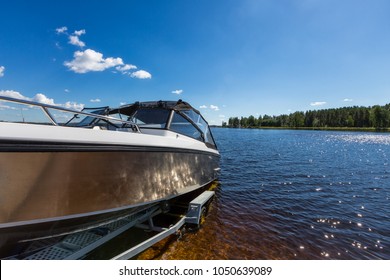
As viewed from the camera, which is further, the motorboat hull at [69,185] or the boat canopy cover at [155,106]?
the boat canopy cover at [155,106]

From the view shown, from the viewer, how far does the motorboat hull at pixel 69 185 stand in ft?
7.84

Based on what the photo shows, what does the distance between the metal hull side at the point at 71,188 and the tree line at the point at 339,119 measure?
350ft

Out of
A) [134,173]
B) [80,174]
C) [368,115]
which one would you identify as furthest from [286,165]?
[368,115]

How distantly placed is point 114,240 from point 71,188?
2.25 meters

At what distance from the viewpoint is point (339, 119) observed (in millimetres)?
A: 99750

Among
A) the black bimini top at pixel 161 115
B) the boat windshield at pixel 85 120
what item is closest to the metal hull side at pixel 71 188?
the black bimini top at pixel 161 115

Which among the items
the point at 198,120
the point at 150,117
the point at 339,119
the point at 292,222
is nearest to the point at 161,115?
the point at 150,117

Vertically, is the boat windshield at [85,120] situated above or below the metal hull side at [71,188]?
above

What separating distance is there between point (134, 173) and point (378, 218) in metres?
7.07

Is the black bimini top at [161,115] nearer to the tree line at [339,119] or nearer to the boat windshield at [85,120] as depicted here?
the boat windshield at [85,120]

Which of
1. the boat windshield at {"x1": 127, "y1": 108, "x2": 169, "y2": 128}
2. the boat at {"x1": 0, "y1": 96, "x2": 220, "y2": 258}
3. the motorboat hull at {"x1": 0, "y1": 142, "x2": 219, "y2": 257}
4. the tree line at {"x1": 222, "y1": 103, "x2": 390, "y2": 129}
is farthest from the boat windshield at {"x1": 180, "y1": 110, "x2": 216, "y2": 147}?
the tree line at {"x1": 222, "y1": 103, "x2": 390, "y2": 129}

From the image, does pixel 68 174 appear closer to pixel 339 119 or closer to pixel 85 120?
pixel 85 120

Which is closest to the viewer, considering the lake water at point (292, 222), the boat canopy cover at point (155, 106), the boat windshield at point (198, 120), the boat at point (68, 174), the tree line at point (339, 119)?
the boat at point (68, 174)
